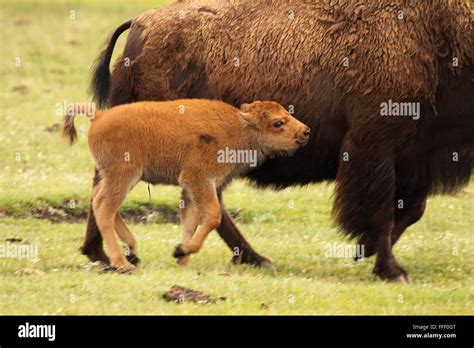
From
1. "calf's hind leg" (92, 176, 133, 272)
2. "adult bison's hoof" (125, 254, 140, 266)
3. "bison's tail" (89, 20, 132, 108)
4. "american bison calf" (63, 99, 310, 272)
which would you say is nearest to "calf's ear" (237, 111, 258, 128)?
"american bison calf" (63, 99, 310, 272)

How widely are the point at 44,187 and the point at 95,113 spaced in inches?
171

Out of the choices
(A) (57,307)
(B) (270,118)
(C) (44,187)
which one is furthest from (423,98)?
(C) (44,187)

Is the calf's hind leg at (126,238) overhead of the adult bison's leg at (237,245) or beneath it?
overhead

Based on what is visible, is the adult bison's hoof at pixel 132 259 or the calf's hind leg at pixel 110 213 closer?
the calf's hind leg at pixel 110 213

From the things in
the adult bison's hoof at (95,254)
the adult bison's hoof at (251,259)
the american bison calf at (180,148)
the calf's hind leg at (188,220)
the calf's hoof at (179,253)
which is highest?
the american bison calf at (180,148)

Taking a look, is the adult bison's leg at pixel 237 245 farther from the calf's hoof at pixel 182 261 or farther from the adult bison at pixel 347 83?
the calf's hoof at pixel 182 261

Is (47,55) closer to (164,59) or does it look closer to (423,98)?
(164,59)

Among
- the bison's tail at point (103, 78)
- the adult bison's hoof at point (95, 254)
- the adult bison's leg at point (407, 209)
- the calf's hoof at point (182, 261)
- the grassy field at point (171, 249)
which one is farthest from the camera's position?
the bison's tail at point (103, 78)

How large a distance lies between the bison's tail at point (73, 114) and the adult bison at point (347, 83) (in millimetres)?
670

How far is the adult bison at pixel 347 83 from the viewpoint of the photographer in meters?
10.1

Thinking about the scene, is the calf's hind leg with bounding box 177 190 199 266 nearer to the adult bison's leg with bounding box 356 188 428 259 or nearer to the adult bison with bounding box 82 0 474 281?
the adult bison with bounding box 82 0 474 281

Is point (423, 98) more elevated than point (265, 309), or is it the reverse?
point (423, 98)

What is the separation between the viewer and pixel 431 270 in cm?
1080

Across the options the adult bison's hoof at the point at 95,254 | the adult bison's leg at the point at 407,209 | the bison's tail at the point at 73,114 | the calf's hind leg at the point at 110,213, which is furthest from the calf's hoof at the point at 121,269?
the adult bison's leg at the point at 407,209
